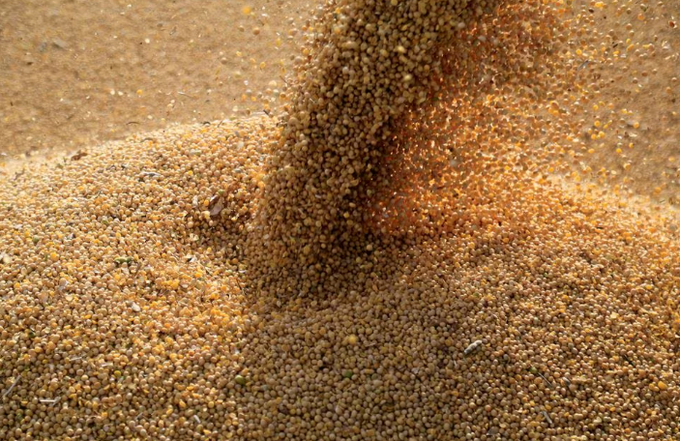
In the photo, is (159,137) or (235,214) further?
(159,137)

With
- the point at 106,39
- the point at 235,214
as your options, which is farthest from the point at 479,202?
the point at 106,39

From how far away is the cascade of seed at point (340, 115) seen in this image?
7.64 feet

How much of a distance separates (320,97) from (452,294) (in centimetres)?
78

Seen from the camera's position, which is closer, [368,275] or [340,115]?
Result: [340,115]

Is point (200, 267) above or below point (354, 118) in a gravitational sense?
below

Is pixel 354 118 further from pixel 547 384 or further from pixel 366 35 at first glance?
pixel 547 384

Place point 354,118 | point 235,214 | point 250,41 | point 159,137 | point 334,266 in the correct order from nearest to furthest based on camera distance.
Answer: point 354,118
point 334,266
point 235,214
point 159,137
point 250,41

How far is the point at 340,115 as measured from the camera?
246 centimetres

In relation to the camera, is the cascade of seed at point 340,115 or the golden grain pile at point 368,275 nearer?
the golden grain pile at point 368,275

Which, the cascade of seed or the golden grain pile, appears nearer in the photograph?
the golden grain pile

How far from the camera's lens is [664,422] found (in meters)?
2.22

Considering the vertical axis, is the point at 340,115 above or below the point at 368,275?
above

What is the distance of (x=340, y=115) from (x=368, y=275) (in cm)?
56

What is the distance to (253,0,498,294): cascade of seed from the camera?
233 cm
